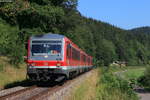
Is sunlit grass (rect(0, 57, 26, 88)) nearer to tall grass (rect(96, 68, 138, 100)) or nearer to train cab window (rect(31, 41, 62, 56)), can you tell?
train cab window (rect(31, 41, 62, 56))

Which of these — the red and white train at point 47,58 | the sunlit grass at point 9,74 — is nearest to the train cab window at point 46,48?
the red and white train at point 47,58

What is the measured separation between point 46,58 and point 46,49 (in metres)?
0.54

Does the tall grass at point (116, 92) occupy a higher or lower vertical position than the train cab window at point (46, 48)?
lower

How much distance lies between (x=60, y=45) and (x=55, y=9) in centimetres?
1821

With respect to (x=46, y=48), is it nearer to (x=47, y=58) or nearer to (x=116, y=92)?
(x=47, y=58)

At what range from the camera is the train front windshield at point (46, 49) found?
2038cm

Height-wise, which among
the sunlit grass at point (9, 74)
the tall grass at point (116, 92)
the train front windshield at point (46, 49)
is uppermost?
the train front windshield at point (46, 49)

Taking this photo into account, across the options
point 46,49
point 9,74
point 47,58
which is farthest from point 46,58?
point 9,74

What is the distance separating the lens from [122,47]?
188000 millimetres

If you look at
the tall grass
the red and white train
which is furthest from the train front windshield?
the tall grass

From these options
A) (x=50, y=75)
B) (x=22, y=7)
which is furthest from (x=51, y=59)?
(x=22, y=7)

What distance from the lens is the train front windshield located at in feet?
66.8

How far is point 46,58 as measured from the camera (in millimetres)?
20297

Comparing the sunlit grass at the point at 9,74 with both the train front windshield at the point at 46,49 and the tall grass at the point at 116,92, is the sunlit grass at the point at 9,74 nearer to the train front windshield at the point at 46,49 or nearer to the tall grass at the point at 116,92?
the train front windshield at the point at 46,49
